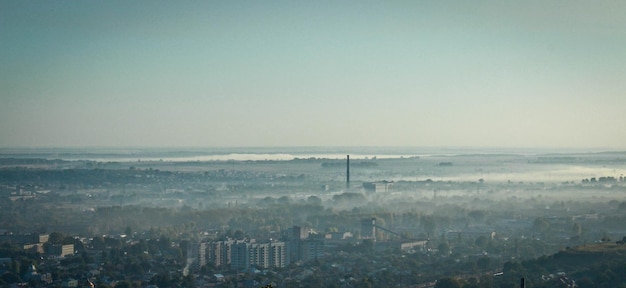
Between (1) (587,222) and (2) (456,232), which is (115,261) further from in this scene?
(1) (587,222)

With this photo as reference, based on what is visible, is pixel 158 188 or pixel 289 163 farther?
pixel 289 163

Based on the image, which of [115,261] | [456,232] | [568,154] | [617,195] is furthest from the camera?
[568,154]

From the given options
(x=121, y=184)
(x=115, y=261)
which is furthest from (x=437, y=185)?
(x=115, y=261)

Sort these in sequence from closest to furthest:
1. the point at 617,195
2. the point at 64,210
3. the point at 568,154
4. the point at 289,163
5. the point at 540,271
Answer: the point at 540,271 → the point at 64,210 → the point at 617,195 → the point at 568,154 → the point at 289,163

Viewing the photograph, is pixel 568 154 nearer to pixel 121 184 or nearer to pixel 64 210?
pixel 121 184

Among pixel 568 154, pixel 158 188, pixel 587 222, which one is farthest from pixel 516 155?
pixel 587 222

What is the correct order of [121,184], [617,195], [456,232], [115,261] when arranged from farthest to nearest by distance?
[121,184]
[617,195]
[456,232]
[115,261]

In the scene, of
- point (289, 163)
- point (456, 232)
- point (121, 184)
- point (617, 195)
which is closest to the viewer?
point (456, 232)

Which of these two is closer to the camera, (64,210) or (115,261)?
(115,261)
